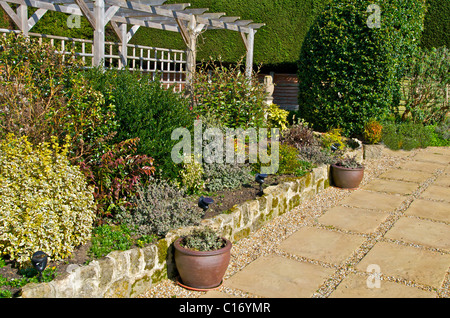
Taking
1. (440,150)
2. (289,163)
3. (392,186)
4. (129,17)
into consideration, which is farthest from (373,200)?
(129,17)

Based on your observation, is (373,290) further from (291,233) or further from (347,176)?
(347,176)

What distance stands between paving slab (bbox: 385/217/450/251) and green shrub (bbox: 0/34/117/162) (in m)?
3.30

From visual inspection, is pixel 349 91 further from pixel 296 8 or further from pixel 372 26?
pixel 296 8

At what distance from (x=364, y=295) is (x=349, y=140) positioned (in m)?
5.39

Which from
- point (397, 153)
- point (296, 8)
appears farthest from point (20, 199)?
point (296, 8)

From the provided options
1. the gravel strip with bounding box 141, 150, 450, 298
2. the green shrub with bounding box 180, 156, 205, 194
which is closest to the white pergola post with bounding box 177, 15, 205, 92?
the green shrub with bounding box 180, 156, 205, 194

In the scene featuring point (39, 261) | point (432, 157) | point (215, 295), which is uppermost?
point (432, 157)

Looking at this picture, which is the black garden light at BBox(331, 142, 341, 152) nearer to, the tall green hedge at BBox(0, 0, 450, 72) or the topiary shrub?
the topiary shrub

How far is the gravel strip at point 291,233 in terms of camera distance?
138 inches

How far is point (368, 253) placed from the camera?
13.9ft

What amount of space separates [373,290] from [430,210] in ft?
8.36

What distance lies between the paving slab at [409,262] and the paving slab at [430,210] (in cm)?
116

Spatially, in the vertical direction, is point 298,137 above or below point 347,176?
above
